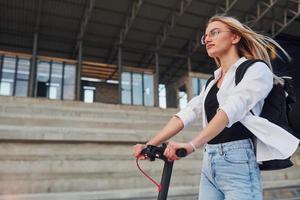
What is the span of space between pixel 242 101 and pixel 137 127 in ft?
21.9

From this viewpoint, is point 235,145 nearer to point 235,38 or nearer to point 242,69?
point 242,69

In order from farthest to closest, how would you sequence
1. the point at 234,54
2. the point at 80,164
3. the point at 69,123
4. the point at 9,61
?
the point at 9,61 → the point at 69,123 → the point at 80,164 → the point at 234,54

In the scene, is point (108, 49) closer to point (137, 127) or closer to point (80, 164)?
point (137, 127)

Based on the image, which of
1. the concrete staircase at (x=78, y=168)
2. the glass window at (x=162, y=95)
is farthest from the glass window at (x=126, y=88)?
the concrete staircase at (x=78, y=168)

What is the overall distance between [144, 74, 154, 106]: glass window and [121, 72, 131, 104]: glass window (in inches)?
42.1

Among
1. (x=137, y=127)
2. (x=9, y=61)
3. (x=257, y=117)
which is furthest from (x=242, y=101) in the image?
(x=9, y=61)

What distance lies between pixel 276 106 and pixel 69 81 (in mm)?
17883

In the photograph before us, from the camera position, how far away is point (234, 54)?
1.65 metres

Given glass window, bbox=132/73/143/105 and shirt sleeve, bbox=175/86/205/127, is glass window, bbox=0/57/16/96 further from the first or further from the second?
shirt sleeve, bbox=175/86/205/127

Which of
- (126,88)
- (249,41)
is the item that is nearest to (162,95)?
(126,88)

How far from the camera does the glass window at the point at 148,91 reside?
63.9 feet

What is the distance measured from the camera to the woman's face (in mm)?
1616

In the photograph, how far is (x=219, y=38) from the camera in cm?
162

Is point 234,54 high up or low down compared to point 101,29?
down
